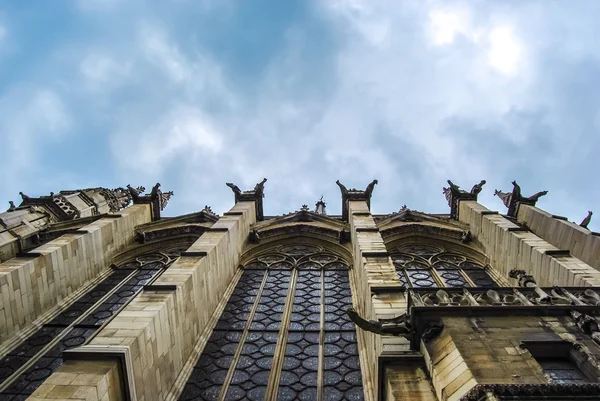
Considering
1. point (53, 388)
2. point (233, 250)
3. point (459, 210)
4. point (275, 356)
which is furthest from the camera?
point (459, 210)

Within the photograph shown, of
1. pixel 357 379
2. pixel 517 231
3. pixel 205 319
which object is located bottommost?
pixel 357 379

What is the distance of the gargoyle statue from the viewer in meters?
6.62

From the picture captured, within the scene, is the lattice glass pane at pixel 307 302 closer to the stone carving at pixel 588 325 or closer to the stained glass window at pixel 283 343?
the stained glass window at pixel 283 343

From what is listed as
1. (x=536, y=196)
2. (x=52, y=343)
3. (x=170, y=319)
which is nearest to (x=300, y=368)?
(x=170, y=319)

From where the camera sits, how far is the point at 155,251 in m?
16.0

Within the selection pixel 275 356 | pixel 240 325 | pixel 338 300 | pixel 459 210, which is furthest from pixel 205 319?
pixel 459 210

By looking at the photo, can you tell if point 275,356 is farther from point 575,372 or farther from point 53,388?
point 575,372

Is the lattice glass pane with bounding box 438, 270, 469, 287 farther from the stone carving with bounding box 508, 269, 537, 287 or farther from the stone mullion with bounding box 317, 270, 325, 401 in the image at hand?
the stone mullion with bounding box 317, 270, 325, 401

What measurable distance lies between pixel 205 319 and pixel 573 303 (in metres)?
6.72

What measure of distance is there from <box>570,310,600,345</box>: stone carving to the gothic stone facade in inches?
1.1

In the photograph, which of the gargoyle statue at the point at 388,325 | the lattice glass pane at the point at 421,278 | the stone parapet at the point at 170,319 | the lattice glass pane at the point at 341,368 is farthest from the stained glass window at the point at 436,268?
the gargoyle statue at the point at 388,325

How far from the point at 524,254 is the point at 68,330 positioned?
1029cm

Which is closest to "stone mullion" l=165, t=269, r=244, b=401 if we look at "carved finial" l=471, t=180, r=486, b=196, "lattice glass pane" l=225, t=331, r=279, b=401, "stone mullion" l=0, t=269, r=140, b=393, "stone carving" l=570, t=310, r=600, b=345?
"lattice glass pane" l=225, t=331, r=279, b=401

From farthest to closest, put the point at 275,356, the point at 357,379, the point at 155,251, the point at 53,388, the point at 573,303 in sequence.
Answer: the point at 155,251 → the point at 275,356 → the point at 357,379 → the point at 573,303 → the point at 53,388
